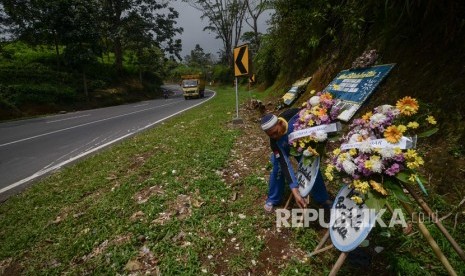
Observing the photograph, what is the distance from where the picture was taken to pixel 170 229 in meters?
3.76

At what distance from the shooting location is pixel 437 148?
12.0 feet

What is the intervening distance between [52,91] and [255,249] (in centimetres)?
2463

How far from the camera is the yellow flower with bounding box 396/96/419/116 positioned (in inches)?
88.0

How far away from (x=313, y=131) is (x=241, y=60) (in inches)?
238

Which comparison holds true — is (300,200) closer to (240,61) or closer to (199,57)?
(240,61)

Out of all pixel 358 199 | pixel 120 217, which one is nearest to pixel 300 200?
pixel 358 199

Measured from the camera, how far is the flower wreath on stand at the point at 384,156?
216cm

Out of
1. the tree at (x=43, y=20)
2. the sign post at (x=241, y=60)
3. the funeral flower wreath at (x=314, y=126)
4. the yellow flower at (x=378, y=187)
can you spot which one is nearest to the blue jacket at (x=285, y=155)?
the funeral flower wreath at (x=314, y=126)

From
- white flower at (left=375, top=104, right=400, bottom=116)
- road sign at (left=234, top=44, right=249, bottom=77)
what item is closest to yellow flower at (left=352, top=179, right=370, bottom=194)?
white flower at (left=375, top=104, right=400, bottom=116)

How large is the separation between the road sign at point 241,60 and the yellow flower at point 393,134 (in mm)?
6576

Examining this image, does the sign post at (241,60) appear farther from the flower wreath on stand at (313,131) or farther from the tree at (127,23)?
the tree at (127,23)

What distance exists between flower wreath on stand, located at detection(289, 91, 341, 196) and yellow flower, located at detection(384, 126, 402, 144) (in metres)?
0.66

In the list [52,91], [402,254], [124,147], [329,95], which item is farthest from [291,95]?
[52,91]

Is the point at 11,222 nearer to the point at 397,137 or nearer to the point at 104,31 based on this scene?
the point at 397,137
